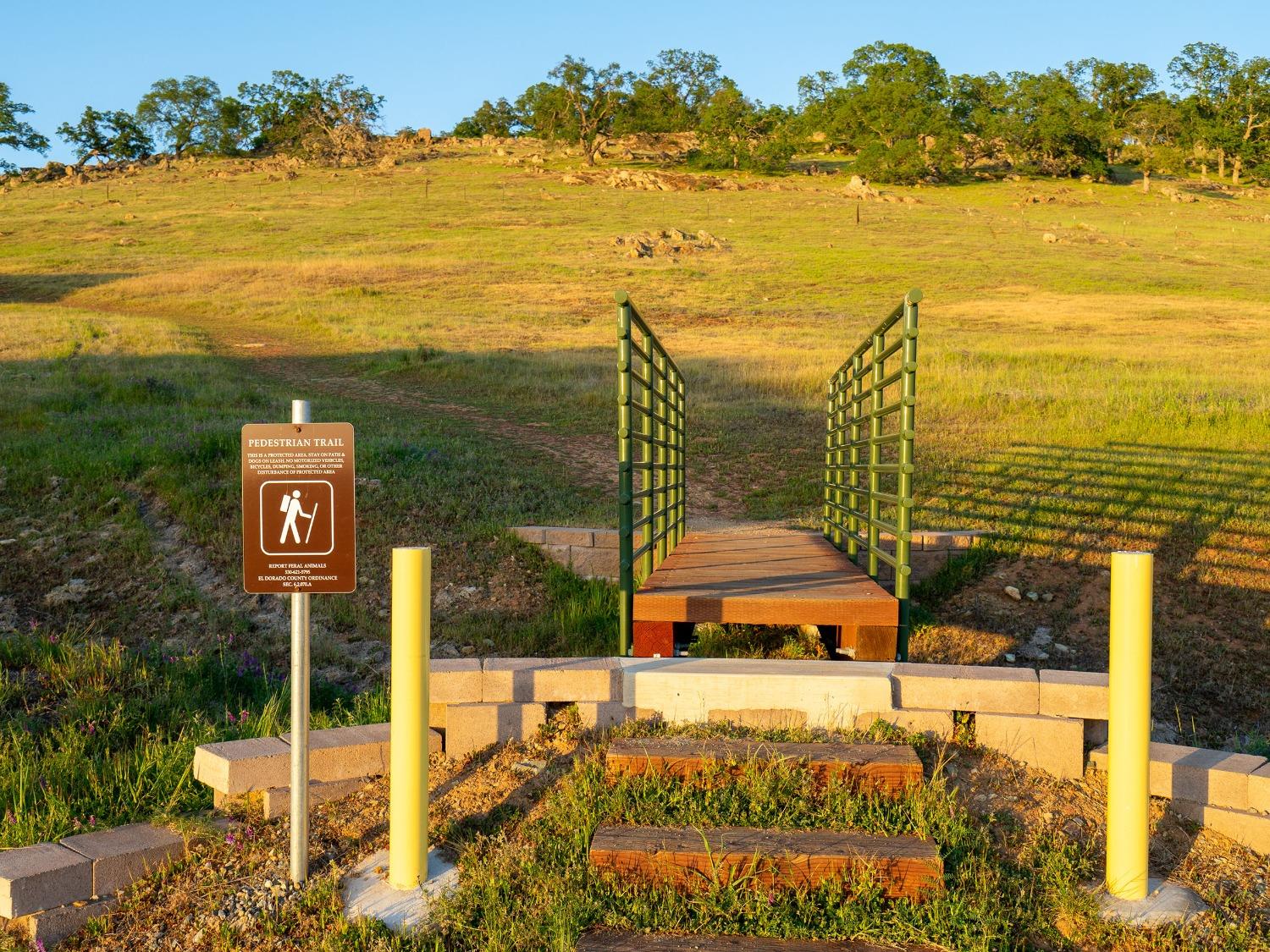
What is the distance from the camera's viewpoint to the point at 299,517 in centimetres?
351

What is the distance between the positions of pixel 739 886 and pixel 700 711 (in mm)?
1142

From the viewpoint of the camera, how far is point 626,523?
16.6ft

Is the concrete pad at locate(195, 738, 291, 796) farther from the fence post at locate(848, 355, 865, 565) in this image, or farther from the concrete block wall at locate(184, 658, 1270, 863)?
the fence post at locate(848, 355, 865, 565)

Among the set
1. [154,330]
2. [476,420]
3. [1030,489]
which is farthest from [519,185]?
[1030,489]

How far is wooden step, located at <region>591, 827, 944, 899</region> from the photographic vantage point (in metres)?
3.32

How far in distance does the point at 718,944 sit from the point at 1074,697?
1927mm

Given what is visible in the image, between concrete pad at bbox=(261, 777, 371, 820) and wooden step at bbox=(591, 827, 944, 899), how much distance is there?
1206 millimetres

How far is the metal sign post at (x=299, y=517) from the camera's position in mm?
3469

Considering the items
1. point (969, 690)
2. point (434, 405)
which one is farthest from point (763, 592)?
point (434, 405)

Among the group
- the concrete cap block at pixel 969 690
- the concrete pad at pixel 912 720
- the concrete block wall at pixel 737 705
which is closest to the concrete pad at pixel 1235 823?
the concrete block wall at pixel 737 705

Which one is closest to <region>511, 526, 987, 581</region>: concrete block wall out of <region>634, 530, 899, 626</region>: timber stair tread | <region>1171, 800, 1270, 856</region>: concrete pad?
<region>634, 530, 899, 626</region>: timber stair tread

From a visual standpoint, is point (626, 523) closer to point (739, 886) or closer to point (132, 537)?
point (739, 886)

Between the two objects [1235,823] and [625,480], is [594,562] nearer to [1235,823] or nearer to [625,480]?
[625,480]

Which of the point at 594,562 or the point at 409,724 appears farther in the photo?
the point at 594,562
